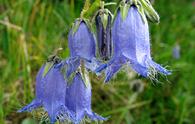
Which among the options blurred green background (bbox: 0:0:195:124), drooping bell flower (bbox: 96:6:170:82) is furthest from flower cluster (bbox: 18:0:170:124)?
blurred green background (bbox: 0:0:195:124)

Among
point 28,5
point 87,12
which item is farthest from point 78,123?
point 28,5

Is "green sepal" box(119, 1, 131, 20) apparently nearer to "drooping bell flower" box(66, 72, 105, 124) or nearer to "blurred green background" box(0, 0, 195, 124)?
"drooping bell flower" box(66, 72, 105, 124)

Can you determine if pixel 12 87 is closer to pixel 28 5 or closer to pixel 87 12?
pixel 28 5

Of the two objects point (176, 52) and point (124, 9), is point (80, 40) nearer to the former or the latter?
point (124, 9)

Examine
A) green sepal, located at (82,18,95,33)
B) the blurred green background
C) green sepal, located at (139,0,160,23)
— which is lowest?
the blurred green background

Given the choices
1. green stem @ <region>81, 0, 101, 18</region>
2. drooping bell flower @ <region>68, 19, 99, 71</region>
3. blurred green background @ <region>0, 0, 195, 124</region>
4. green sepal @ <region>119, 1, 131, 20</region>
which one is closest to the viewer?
green sepal @ <region>119, 1, 131, 20</region>

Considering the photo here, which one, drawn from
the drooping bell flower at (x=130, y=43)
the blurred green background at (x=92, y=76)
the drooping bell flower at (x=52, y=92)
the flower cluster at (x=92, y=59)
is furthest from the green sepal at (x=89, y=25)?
the blurred green background at (x=92, y=76)
